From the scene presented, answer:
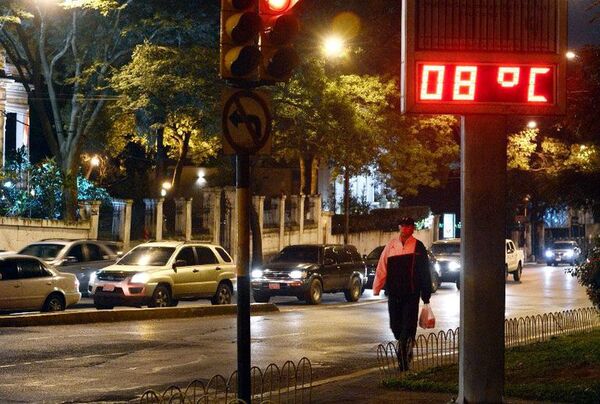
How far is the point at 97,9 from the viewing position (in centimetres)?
3550

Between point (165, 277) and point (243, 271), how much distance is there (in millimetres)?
16473

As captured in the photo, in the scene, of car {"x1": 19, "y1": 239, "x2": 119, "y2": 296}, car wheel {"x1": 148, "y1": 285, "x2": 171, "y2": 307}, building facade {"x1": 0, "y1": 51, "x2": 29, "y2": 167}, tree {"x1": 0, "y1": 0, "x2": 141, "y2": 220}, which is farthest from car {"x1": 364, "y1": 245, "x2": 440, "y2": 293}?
building facade {"x1": 0, "y1": 51, "x2": 29, "y2": 167}

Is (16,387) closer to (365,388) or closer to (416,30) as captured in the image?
(365,388)

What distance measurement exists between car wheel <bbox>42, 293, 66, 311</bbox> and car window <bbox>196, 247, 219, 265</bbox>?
4.32 m

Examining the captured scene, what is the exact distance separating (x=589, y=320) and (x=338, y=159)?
59.0ft

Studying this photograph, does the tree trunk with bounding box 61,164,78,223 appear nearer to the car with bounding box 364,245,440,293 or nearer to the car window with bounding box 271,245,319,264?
the car window with bounding box 271,245,319,264

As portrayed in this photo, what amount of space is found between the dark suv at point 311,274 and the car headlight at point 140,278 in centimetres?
473

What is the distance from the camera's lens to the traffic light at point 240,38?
9133 mm

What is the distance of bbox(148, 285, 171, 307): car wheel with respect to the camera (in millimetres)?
25281

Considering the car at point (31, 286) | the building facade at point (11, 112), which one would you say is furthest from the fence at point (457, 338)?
the building facade at point (11, 112)

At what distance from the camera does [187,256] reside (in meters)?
27.0

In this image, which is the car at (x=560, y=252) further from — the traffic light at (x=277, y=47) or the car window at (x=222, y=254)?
the traffic light at (x=277, y=47)

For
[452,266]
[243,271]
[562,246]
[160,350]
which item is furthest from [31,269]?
[562,246]

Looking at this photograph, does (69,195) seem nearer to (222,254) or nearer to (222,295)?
(222,254)
